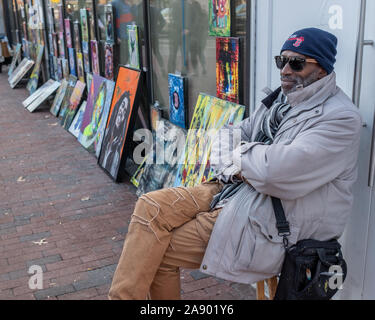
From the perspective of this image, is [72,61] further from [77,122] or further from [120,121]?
[120,121]

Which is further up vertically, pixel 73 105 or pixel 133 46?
pixel 133 46

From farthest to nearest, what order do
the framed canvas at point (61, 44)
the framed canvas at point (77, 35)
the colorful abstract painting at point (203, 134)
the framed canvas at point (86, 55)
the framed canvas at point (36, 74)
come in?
the framed canvas at point (36, 74)
the framed canvas at point (61, 44)
the framed canvas at point (77, 35)
the framed canvas at point (86, 55)
the colorful abstract painting at point (203, 134)

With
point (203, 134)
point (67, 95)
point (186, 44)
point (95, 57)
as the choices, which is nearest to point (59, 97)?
point (67, 95)

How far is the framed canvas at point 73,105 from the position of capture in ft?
27.2

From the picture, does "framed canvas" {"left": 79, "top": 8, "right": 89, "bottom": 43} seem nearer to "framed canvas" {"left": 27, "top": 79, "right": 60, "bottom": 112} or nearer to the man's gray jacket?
"framed canvas" {"left": 27, "top": 79, "right": 60, "bottom": 112}

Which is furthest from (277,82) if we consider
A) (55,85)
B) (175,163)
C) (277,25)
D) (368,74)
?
(55,85)

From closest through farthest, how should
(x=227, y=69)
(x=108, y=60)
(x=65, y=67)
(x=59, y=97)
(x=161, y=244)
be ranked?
(x=161, y=244), (x=227, y=69), (x=108, y=60), (x=59, y=97), (x=65, y=67)

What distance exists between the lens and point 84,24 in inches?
318

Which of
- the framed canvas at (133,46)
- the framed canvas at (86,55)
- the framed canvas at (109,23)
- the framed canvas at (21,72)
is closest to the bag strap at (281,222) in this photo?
the framed canvas at (133,46)

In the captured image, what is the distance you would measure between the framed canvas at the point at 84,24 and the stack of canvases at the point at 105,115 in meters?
0.72

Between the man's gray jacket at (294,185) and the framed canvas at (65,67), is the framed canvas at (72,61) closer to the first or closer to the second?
the framed canvas at (65,67)

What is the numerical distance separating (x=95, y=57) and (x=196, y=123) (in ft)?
12.6

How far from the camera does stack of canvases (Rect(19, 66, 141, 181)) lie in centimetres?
549

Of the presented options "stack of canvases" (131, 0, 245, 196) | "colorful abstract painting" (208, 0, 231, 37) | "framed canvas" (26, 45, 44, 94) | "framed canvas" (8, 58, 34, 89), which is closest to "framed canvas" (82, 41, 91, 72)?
"stack of canvases" (131, 0, 245, 196)
